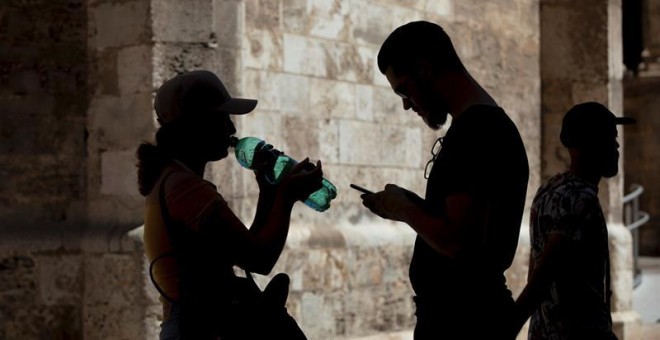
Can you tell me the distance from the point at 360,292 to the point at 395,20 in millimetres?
1733

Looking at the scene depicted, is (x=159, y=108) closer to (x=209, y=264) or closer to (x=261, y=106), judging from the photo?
(x=209, y=264)

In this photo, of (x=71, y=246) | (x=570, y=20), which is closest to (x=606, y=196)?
(x=570, y=20)

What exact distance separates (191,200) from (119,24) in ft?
10.8

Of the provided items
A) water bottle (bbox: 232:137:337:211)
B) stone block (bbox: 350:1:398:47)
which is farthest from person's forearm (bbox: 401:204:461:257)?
stone block (bbox: 350:1:398:47)

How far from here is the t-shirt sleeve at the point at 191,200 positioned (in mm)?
3115

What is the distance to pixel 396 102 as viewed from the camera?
8.30m

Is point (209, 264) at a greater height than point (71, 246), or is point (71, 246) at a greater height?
point (209, 264)

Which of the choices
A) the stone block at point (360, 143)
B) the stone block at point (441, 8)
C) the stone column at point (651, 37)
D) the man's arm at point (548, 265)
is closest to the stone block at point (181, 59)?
the stone block at point (360, 143)

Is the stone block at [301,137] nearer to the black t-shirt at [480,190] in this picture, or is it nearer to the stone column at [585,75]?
the stone column at [585,75]

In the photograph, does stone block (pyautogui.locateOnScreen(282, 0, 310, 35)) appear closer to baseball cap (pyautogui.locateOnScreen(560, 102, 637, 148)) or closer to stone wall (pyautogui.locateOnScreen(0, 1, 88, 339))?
stone wall (pyautogui.locateOnScreen(0, 1, 88, 339))

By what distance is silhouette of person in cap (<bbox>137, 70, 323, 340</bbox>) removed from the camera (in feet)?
10.2

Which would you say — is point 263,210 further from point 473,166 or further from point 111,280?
point 111,280

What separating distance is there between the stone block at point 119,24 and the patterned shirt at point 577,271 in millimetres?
2714

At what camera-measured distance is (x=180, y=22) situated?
20.2 ft
